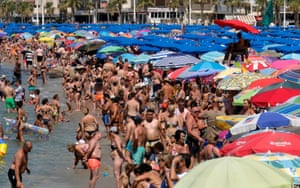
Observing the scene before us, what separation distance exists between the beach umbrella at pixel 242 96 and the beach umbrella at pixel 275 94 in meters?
0.66

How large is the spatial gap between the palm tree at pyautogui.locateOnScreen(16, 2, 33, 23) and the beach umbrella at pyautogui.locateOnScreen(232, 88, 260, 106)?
9285 centimetres

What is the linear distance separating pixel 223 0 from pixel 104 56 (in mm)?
70304

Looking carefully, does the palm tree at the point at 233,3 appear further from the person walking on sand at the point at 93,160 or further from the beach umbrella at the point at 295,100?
the person walking on sand at the point at 93,160

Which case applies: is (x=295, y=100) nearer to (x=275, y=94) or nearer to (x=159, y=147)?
(x=275, y=94)

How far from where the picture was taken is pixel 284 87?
43.1 feet

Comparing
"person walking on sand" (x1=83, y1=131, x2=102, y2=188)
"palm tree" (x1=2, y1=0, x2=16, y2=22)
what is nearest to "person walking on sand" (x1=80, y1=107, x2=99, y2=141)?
"person walking on sand" (x1=83, y1=131, x2=102, y2=188)

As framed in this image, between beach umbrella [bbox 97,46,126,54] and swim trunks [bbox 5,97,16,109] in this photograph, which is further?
beach umbrella [bbox 97,46,126,54]

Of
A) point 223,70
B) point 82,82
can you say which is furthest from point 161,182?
point 82,82

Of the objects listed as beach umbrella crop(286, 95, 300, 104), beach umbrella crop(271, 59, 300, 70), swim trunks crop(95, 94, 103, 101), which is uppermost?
beach umbrella crop(286, 95, 300, 104)

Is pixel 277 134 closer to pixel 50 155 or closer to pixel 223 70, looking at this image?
pixel 50 155

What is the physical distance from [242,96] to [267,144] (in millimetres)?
4869

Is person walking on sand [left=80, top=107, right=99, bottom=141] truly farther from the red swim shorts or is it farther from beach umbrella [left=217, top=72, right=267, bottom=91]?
beach umbrella [left=217, top=72, right=267, bottom=91]

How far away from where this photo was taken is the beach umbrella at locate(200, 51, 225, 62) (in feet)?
77.5

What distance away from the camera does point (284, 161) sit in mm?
8531
